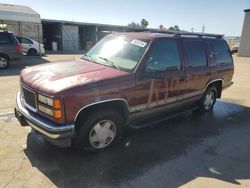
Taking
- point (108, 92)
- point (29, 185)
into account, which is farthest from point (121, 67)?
point (29, 185)

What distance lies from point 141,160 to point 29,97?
2.04 m

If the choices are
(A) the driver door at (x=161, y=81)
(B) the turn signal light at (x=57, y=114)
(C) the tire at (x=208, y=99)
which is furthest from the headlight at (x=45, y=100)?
(C) the tire at (x=208, y=99)

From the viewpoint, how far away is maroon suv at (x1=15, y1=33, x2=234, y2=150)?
132 inches

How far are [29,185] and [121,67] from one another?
2.26 m

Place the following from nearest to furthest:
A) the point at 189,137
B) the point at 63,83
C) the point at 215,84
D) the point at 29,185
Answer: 1. the point at 29,185
2. the point at 63,83
3. the point at 189,137
4. the point at 215,84

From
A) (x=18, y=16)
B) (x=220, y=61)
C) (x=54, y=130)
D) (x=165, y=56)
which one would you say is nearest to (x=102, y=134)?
(x=54, y=130)

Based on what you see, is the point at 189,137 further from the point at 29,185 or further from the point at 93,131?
the point at 29,185

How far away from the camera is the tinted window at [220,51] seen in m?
6.04

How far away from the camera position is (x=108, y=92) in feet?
11.9

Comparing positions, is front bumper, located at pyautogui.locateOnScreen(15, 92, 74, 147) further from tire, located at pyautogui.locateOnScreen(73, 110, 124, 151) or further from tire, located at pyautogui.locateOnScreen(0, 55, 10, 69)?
tire, located at pyautogui.locateOnScreen(0, 55, 10, 69)

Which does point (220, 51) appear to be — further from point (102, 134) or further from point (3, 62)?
point (3, 62)

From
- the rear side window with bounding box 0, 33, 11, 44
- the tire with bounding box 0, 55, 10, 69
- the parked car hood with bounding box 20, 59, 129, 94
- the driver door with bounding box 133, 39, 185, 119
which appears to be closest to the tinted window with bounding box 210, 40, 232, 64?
the driver door with bounding box 133, 39, 185, 119

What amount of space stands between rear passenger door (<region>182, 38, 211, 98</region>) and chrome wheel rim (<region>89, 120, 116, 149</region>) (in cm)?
205

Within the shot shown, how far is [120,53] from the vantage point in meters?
4.41
